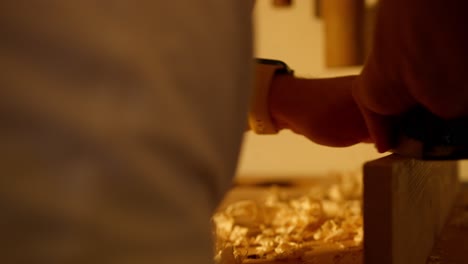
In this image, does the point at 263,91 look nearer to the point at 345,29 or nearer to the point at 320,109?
the point at 320,109

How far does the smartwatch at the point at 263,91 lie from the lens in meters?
0.63

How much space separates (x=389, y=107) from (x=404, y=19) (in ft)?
0.29

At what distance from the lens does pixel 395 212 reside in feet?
1.28

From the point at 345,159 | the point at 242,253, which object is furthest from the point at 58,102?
the point at 345,159

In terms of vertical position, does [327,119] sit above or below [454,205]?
above

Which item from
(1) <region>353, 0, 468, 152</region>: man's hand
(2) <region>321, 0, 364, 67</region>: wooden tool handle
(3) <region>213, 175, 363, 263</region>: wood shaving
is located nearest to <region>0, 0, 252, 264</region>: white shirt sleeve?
(1) <region>353, 0, 468, 152</region>: man's hand

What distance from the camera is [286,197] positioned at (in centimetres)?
95

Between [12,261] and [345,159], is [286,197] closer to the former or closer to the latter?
[345,159]

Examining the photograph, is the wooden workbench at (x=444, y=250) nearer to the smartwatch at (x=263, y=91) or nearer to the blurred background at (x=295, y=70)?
the smartwatch at (x=263, y=91)

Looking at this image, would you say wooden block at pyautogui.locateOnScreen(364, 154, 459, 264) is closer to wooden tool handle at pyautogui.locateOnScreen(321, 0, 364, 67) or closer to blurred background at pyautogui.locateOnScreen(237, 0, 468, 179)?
wooden tool handle at pyautogui.locateOnScreen(321, 0, 364, 67)

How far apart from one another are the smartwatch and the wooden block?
20cm

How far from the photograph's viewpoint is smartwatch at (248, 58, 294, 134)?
63 cm

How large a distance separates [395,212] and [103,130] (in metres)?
0.26

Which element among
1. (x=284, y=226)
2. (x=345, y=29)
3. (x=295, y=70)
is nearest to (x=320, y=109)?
(x=284, y=226)
